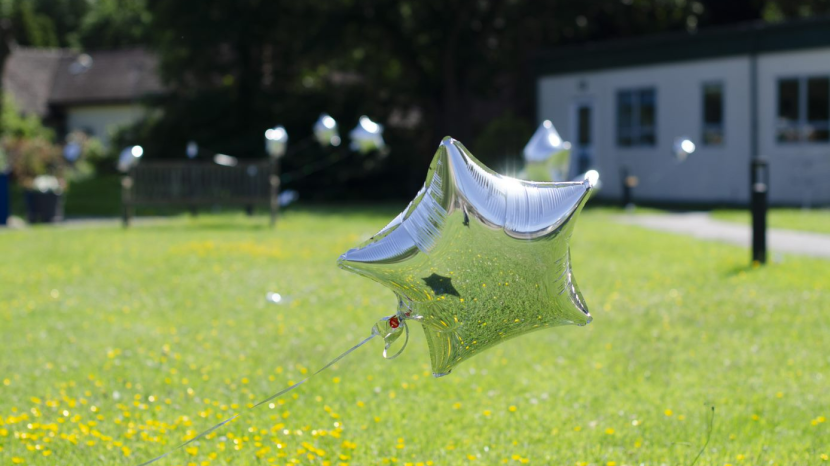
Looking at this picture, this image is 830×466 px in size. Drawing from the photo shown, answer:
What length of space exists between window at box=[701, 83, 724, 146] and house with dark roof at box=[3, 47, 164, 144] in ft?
91.2

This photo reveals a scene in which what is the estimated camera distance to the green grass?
15.5 meters

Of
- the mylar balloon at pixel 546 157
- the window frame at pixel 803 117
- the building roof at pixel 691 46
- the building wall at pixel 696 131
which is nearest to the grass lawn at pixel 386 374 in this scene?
the mylar balloon at pixel 546 157

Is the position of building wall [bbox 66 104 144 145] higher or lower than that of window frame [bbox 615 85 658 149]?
lower

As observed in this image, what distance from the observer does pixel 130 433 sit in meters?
4.98

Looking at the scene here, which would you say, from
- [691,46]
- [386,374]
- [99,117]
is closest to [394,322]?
[386,374]

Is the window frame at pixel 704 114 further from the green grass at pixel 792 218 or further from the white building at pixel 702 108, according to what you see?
the green grass at pixel 792 218

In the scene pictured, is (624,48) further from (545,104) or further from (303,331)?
(303,331)

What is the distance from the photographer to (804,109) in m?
21.0

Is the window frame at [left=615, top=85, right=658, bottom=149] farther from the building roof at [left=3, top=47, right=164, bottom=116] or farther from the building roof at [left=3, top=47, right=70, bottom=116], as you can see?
the building roof at [left=3, top=47, right=70, bottom=116]

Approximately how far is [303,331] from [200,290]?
7.91ft

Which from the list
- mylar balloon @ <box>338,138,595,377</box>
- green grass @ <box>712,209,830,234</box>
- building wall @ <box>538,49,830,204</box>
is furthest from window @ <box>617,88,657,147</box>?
mylar balloon @ <box>338,138,595,377</box>

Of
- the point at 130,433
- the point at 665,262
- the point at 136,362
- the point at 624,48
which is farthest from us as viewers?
the point at 624,48

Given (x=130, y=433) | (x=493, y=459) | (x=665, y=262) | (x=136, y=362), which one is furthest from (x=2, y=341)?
(x=665, y=262)

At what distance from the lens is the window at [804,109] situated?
20797 millimetres
